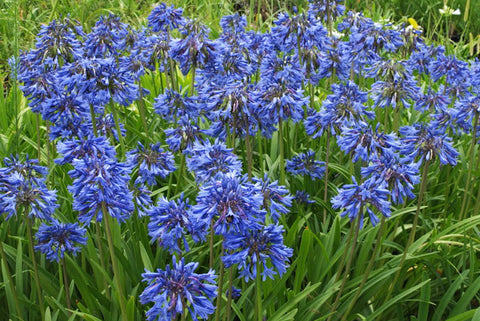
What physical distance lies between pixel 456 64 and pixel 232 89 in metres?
2.50

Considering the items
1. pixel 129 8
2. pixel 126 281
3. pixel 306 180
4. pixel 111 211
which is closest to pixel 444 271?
pixel 306 180

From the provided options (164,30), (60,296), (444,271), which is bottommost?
(60,296)

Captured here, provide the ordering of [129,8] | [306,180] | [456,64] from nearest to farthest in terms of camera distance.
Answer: [306,180]
[456,64]
[129,8]

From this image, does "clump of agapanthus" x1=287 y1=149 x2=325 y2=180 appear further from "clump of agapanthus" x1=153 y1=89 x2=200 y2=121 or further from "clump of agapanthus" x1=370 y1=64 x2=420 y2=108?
"clump of agapanthus" x1=153 y1=89 x2=200 y2=121

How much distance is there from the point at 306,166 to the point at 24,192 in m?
2.23

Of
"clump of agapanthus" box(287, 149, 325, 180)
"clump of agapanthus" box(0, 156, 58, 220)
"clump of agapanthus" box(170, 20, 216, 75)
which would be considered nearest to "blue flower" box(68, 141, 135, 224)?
"clump of agapanthus" box(0, 156, 58, 220)

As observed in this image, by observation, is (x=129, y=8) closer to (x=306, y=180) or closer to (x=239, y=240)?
(x=306, y=180)

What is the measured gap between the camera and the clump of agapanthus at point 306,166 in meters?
4.37

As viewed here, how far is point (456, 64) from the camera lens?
498cm

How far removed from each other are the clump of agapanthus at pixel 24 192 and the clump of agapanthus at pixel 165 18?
2.25 metres

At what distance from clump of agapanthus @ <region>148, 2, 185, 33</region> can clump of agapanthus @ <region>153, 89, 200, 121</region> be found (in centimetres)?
90

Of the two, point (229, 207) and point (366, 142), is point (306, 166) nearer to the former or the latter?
point (366, 142)

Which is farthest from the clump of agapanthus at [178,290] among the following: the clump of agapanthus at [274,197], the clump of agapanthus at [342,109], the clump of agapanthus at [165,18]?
the clump of agapanthus at [165,18]

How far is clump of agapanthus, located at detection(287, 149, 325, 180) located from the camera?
4.37 m
